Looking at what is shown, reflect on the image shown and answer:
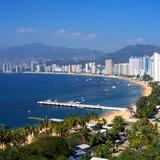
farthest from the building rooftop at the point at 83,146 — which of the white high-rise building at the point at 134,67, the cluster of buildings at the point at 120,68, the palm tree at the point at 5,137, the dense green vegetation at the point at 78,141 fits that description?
the white high-rise building at the point at 134,67

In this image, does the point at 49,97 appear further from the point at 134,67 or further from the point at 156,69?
the point at 134,67

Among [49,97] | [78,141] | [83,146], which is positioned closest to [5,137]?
[78,141]

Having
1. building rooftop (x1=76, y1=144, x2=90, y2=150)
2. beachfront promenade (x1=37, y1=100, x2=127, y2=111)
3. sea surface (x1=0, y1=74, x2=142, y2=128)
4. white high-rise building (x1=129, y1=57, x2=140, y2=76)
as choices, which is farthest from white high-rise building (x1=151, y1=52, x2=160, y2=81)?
building rooftop (x1=76, y1=144, x2=90, y2=150)

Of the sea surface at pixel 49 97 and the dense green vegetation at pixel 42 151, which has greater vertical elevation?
the dense green vegetation at pixel 42 151

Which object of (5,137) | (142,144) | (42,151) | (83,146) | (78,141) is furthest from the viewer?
(78,141)

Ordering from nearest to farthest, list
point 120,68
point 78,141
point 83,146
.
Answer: point 83,146 → point 78,141 → point 120,68

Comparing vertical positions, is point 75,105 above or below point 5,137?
below

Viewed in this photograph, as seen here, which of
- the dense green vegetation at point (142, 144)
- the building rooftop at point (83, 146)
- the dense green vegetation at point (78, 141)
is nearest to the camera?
the dense green vegetation at point (142, 144)

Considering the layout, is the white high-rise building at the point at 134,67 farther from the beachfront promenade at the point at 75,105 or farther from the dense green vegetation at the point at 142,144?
the dense green vegetation at the point at 142,144

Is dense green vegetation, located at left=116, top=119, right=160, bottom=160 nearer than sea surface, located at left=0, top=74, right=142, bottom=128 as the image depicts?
Yes

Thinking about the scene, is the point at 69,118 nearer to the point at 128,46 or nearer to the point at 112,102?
the point at 112,102

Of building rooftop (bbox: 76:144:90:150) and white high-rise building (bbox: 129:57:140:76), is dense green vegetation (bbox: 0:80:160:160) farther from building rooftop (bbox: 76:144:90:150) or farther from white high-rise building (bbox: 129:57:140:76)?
white high-rise building (bbox: 129:57:140:76)
